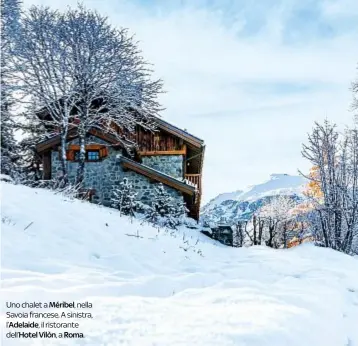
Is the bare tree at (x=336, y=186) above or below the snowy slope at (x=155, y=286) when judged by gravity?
above

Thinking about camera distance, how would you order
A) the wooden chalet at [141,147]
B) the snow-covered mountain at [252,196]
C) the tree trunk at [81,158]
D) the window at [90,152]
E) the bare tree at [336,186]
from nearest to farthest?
the bare tree at [336,186] → the tree trunk at [81,158] → the wooden chalet at [141,147] → the window at [90,152] → the snow-covered mountain at [252,196]

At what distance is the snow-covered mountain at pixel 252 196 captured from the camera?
45500mm

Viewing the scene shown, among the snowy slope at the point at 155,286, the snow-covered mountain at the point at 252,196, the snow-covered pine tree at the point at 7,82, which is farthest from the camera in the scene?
the snow-covered mountain at the point at 252,196

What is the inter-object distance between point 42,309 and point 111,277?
1.61 metres

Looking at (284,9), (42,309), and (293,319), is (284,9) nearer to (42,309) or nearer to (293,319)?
(293,319)

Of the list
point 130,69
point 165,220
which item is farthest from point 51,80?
point 165,220

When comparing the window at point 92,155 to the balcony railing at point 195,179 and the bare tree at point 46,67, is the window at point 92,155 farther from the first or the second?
the balcony railing at point 195,179

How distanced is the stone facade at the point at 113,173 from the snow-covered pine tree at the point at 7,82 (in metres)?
3.21

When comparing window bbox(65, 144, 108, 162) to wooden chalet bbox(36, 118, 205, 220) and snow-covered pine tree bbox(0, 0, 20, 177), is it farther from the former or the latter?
snow-covered pine tree bbox(0, 0, 20, 177)

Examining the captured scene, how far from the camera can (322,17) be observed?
9.67m

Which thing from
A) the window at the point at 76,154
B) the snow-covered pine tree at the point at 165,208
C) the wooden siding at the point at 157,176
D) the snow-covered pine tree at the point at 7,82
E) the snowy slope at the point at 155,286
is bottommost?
the snowy slope at the point at 155,286

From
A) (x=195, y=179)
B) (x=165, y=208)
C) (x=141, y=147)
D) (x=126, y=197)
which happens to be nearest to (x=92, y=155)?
(x=141, y=147)

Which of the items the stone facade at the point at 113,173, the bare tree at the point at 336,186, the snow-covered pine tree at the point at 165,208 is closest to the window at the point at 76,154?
the stone facade at the point at 113,173

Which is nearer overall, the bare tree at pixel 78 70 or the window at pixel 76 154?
the bare tree at pixel 78 70
